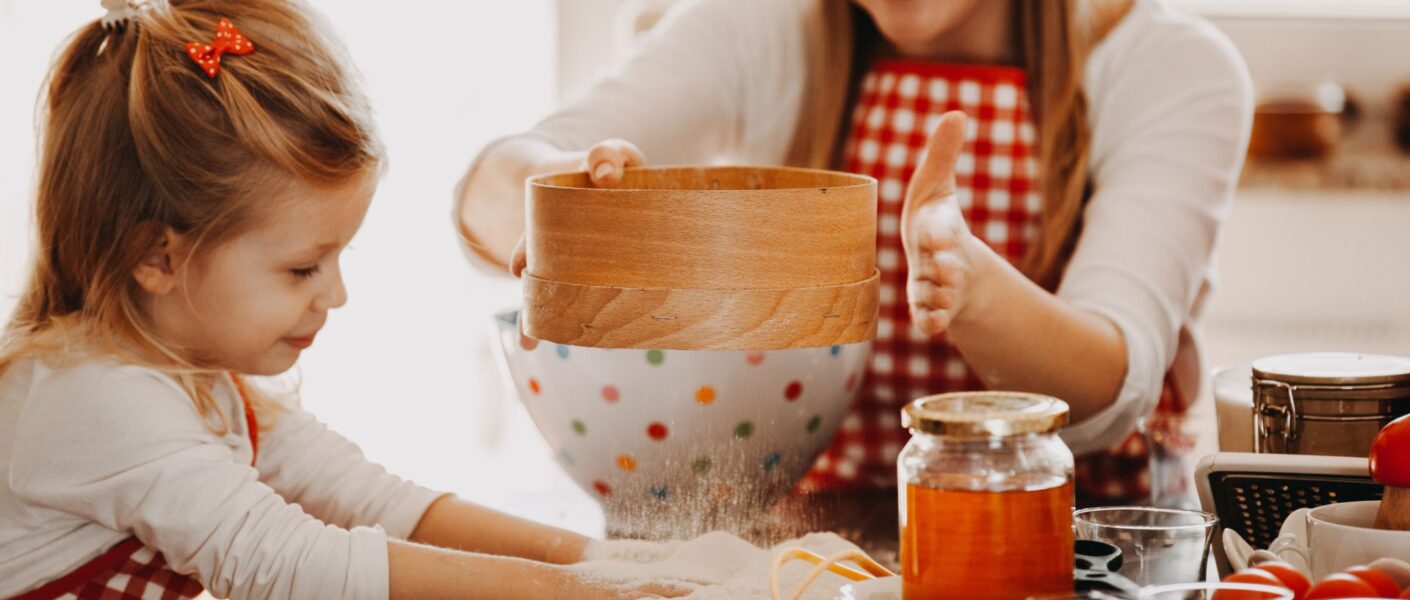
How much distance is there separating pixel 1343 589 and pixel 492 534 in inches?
28.1

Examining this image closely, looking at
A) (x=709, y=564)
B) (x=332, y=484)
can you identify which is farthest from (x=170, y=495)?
(x=709, y=564)

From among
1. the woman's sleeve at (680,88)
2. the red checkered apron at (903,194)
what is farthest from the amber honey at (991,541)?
the woman's sleeve at (680,88)

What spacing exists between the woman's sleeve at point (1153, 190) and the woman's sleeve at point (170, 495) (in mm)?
676

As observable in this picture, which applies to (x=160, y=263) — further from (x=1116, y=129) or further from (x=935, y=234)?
(x=1116, y=129)

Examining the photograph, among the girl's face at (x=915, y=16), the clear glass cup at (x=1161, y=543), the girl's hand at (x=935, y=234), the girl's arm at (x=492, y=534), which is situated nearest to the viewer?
the clear glass cup at (x=1161, y=543)

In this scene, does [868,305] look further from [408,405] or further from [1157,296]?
[408,405]

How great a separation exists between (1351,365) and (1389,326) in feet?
7.59

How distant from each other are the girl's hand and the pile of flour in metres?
0.17

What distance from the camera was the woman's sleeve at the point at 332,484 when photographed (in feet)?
4.07

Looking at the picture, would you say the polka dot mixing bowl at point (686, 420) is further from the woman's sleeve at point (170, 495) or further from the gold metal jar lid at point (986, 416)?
the gold metal jar lid at point (986, 416)

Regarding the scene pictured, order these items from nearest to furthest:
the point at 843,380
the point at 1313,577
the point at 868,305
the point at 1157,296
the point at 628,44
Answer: the point at 1313,577
the point at 868,305
the point at 843,380
the point at 1157,296
the point at 628,44

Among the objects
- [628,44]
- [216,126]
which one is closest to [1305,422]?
[216,126]

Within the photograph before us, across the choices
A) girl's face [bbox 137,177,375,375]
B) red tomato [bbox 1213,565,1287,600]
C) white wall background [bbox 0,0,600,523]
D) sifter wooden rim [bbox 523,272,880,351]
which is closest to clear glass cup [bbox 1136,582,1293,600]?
red tomato [bbox 1213,565,1287,600]

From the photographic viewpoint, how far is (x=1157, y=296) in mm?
1315
